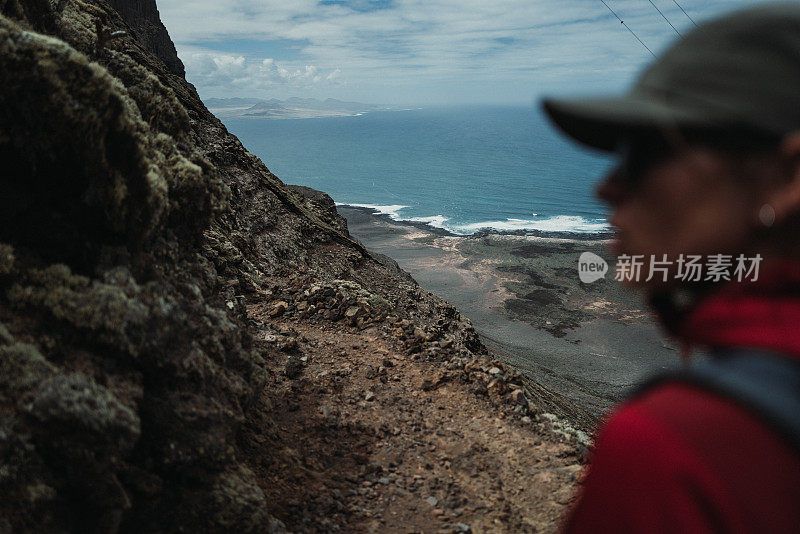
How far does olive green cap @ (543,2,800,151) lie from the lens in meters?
1.04

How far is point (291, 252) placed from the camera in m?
16.4

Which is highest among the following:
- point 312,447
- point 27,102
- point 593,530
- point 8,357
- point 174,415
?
point 27,102

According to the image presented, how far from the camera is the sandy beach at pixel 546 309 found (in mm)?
34656

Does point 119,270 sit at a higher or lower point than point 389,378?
higher

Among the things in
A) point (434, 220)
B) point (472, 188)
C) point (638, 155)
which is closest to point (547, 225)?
point (434, 220)

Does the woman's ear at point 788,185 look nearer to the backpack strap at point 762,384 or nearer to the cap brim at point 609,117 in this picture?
the cap brim at point 609,117

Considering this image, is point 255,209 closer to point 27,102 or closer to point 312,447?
point 312,447

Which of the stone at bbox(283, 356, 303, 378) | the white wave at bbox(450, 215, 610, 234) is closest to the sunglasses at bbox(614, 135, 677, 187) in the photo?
the stone at bbox(283, 356, 303, 378)

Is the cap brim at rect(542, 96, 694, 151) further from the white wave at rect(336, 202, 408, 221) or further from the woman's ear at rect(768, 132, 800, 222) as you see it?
the white wave at rect(336, 202, 408, 221)

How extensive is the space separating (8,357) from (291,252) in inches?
523

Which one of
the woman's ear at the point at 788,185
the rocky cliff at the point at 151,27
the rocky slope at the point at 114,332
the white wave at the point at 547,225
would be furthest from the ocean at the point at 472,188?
the woman's ear at the point at 788,185

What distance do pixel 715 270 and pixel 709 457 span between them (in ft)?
1.43

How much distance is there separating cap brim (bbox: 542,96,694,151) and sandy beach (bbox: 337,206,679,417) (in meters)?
23.7

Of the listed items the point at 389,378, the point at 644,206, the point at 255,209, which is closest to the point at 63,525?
the point at 644,206
